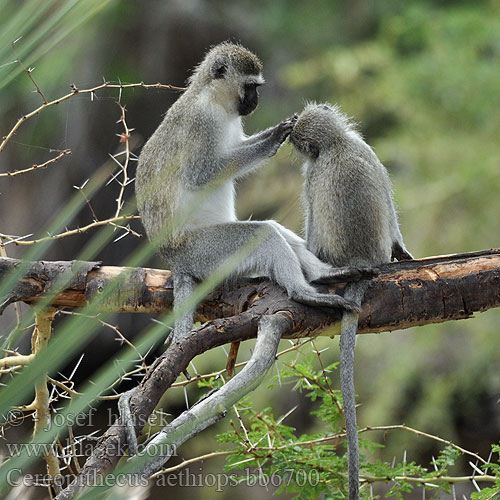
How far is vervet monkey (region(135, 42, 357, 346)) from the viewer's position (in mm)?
2945

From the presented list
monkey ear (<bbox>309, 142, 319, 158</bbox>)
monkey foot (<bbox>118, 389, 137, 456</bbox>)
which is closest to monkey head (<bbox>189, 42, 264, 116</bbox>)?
monkey ear (<bbox>309, 142, 319, 158</bbox>)

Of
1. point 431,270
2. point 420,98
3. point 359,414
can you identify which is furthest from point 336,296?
point 420,98

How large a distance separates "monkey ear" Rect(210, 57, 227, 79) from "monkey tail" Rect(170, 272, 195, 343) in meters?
1.16

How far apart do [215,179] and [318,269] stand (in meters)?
0.61

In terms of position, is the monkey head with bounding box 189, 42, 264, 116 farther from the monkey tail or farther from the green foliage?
the green foliage

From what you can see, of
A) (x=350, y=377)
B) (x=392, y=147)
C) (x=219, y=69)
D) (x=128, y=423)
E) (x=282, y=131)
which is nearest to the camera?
(x=128, y=423)

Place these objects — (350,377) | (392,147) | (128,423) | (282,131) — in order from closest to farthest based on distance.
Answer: (128,423), (350,377), (282,131), (392,147)

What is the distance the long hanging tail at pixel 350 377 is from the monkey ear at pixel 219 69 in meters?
1.43

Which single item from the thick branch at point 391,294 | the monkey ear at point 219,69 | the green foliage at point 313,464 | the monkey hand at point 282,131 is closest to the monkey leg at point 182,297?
the thick branch at point 391,294

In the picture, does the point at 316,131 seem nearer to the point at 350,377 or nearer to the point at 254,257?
the point at 254,257

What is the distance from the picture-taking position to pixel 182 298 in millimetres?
2924

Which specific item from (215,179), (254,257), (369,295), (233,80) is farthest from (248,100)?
(369,295)

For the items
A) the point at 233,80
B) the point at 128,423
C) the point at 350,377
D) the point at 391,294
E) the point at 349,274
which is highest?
the point at 233,80

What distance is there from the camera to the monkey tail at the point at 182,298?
281 centimetres
